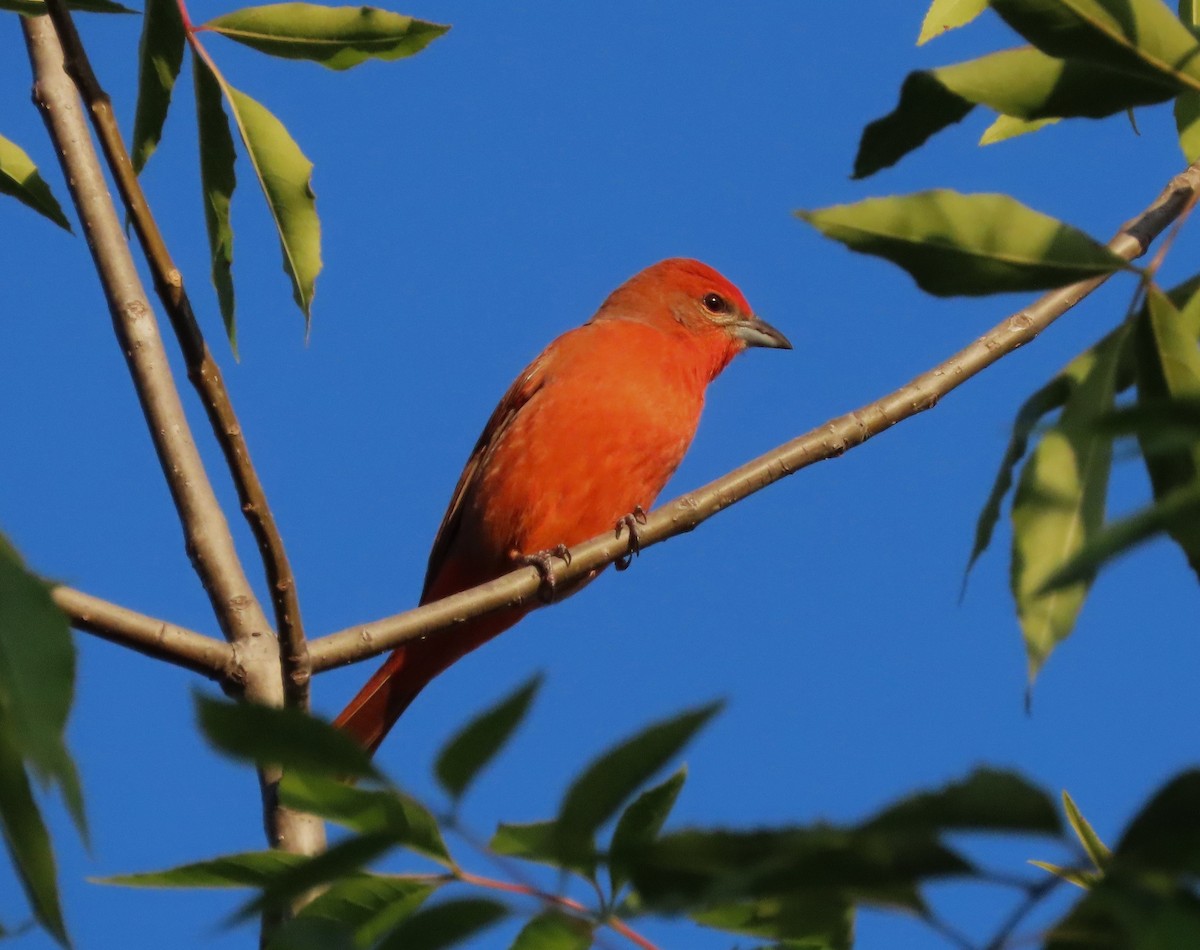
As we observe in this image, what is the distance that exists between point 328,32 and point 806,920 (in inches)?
104

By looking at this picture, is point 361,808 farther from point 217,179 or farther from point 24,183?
point 24,183

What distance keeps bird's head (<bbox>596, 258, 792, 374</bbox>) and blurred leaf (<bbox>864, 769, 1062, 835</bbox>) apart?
6.55m

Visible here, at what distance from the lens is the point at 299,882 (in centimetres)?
161

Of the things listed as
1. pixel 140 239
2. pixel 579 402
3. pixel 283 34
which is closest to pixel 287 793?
pixel 140 239

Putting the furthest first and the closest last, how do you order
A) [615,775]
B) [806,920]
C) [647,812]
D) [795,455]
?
1. [795,455]
2. [647,812]
3. [615,775]
4. [806,920]

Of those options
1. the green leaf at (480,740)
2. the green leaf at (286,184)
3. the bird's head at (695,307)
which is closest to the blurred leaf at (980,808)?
the green leaf at (480,740)

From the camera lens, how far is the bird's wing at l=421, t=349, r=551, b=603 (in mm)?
7012

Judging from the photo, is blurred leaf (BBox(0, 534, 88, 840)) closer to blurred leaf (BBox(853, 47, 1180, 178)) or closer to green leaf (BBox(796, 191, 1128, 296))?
green leaf (BBox(796, 191, 1128, 296))

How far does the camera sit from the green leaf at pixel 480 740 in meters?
1.78

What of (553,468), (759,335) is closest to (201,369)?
(553,468)

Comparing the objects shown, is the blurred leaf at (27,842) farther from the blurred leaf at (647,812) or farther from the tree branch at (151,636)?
the tree branch at (151,636)

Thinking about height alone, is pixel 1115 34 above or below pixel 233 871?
above

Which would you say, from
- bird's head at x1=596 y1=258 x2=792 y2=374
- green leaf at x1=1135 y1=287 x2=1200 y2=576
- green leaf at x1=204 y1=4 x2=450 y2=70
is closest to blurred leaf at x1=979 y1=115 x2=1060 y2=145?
green leaf at x1=204 y1=4 x2=450 y2=70

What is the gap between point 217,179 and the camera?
373cm
